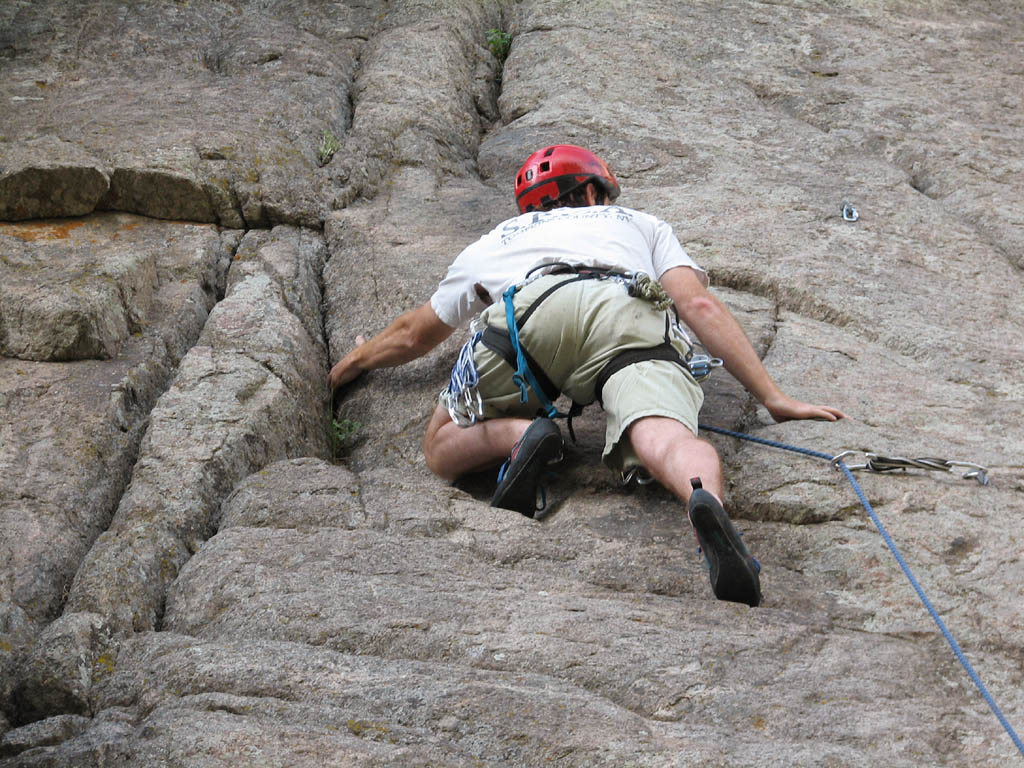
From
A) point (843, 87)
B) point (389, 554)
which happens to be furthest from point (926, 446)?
point (843, 87)

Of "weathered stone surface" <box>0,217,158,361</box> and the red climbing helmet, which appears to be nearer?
"weathered stone surface" <box>0,217,158,361</box>

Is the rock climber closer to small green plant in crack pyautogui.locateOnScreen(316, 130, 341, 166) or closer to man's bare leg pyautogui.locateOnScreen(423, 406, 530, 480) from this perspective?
man's bare leg pyautogui.locateOnScreen(423, 406, 530, 480)

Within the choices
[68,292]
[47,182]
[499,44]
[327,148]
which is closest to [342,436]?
[68,292]

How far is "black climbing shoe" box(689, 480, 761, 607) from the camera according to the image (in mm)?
3621

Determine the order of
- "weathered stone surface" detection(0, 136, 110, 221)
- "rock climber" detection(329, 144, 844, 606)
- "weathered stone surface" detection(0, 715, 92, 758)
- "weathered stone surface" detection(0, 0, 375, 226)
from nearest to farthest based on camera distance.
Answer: "weathered stone surface" detection(0, 715, 92, 758)
"rock climber" detection(329, 144, 844, 606)
"weathered stone surface" detection(0, 136, 110, 221)
"weathered stone surface" detection(0, 0, 375, 226)

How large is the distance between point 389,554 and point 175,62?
6276 mm

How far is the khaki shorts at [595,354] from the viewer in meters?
4.44

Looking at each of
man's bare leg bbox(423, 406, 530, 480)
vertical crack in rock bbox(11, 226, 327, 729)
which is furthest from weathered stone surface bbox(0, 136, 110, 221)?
man's bare leg bbox(423, 406, 530, 480)

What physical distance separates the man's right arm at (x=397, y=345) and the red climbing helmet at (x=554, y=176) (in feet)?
2.70

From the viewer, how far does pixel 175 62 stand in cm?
889

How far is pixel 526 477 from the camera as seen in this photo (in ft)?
14.7

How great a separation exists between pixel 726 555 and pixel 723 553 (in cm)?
1

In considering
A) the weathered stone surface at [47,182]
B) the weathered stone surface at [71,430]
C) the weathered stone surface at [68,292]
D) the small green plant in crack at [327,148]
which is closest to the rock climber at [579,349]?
the weathered stone surface at [71,430]

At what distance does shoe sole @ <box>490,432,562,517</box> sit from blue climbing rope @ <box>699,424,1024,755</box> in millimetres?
973
